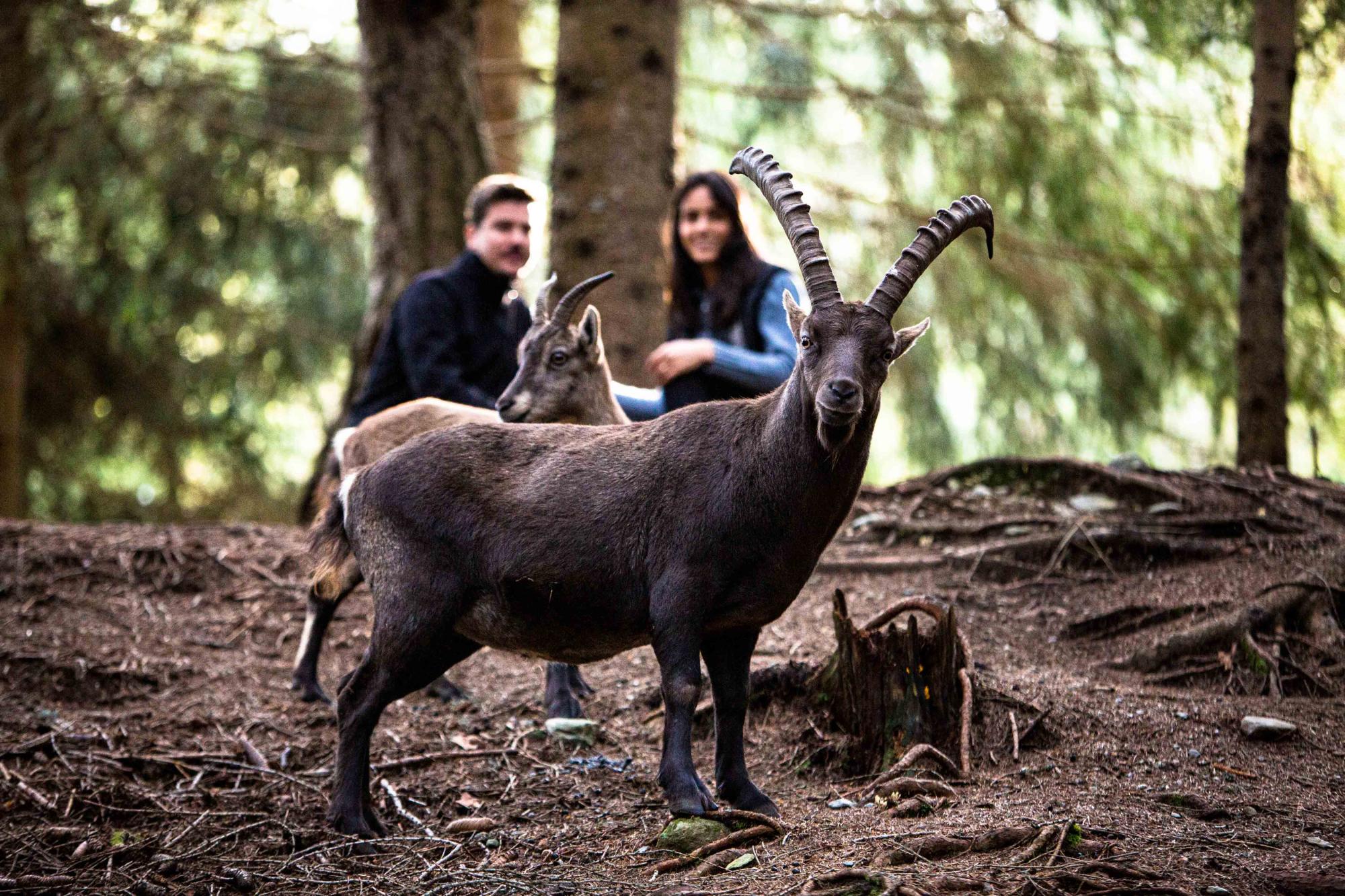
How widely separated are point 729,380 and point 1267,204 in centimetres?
337

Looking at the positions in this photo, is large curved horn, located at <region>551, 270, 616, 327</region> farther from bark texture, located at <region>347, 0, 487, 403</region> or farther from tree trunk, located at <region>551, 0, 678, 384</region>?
bark texture, located at <region>347, 0, 487, 403</region>

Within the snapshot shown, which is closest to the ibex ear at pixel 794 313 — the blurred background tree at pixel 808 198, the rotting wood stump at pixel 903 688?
the rotting wood stump at pixel 903 688

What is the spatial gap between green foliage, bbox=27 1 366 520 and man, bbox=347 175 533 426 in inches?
217

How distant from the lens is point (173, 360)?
13.9 m

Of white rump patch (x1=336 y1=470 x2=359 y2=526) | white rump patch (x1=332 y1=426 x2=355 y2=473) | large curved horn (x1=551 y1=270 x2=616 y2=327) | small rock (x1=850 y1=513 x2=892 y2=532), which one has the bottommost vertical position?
small rock (x1=850 y1=513 x2=892 y2=532)

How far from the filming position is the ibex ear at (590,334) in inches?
250

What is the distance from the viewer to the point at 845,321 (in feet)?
14.1

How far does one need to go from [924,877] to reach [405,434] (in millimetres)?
3384

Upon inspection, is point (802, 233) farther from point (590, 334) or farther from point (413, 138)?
point (413, 138)

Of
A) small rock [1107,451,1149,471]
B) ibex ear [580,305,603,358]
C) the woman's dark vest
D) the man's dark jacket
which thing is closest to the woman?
the woman's dark vest

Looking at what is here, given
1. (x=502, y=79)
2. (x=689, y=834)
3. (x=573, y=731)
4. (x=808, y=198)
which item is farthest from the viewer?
(x=502, y=79)

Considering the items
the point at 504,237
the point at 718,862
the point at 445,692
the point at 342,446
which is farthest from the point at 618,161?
the point at 718,862

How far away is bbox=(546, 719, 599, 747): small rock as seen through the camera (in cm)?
555

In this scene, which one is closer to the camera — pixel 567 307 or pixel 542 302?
pixel 567 307
